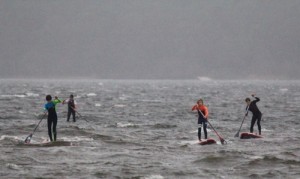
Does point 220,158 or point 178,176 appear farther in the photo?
point 220,158

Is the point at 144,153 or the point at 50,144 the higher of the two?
the point at 50,144

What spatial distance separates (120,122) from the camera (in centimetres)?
3912

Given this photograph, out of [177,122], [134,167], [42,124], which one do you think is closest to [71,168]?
[134,167]

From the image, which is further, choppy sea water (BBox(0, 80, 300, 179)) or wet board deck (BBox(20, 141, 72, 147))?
wet board deck (BBox(20, 141, 72, 147))

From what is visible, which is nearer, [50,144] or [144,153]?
[144,153]

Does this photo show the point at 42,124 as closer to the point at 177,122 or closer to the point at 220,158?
the point at 177,122

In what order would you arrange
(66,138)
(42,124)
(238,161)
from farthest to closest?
1. (42,124)
2. (66,138)
3. (238,161)

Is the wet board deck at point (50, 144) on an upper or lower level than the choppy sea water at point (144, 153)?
upper

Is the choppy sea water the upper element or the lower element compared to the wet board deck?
lower

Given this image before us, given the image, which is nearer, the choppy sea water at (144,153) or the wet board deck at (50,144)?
the choppy sea water at (144,153)

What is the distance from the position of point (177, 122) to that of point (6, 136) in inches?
555

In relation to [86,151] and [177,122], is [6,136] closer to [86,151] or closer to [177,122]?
[86,151]

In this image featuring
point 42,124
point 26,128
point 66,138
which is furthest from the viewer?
point 42,124

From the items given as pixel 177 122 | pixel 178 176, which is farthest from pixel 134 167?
pixel 177 122
